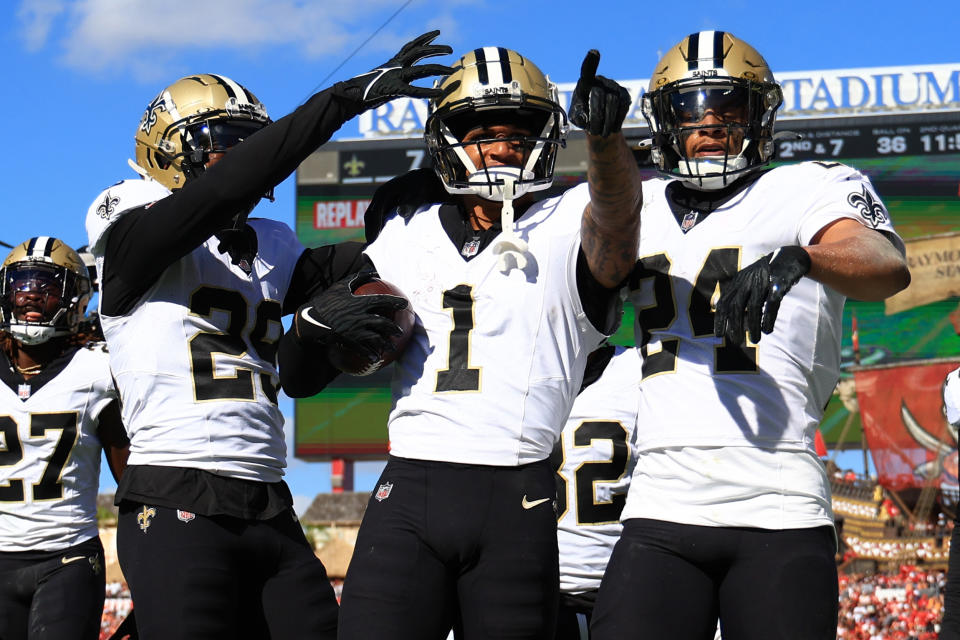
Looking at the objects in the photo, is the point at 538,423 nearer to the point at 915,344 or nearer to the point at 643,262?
the point at 643,262

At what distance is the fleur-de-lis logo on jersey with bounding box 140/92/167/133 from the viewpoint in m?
4.16

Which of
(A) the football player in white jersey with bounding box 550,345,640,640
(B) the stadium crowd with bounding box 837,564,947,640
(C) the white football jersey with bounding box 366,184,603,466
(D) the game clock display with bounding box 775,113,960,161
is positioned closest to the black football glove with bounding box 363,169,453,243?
(C) the white football jersey with bounding box 366,184,603,466

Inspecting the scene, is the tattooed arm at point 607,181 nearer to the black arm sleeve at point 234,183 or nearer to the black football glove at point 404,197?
the black football glove at point 404,197

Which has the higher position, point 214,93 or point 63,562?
point 214,93

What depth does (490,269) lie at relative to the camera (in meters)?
3.43

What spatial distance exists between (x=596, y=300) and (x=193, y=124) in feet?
4.96

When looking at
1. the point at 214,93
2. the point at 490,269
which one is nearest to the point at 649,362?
the point at 490,269

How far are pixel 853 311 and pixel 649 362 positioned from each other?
20.2 metres

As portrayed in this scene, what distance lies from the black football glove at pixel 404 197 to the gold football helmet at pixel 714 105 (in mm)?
665

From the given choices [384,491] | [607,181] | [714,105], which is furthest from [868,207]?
[384,491]

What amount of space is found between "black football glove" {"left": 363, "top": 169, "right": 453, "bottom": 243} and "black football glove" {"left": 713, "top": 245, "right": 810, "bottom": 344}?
1087mm

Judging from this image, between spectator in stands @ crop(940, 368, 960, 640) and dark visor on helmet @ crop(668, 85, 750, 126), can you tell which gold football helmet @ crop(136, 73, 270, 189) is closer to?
dark visor on helmet @ crop(668, 85, 750, 126)

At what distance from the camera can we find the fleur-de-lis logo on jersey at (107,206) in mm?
3835

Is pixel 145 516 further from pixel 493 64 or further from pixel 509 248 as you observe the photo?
pixel 493 64
